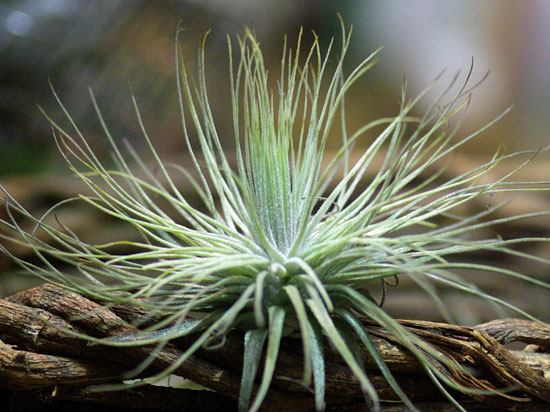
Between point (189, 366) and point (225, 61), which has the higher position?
point (225, 61)

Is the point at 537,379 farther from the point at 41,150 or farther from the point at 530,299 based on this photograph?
the point at 41,150

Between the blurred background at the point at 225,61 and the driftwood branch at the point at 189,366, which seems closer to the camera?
the driftwood branch at the point at 189,366

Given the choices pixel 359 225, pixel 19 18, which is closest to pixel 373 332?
pixel 359 225

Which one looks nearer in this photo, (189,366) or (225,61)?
(189,366)

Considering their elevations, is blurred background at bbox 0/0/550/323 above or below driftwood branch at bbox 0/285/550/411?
above

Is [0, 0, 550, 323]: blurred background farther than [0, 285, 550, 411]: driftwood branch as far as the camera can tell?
Yes

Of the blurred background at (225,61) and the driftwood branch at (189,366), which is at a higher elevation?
the blurred background at (225,61)
